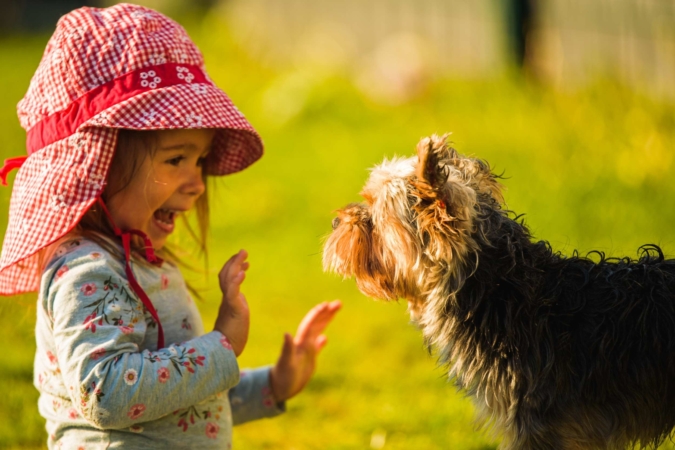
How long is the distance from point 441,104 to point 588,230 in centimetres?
353

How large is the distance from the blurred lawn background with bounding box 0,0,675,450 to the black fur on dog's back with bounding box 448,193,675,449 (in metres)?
0.29

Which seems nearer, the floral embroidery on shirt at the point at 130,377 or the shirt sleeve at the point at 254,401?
the floral embroidery on shirt at the point at 130,377

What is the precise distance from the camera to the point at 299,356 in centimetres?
390

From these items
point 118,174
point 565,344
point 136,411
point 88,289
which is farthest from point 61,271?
point 565,344

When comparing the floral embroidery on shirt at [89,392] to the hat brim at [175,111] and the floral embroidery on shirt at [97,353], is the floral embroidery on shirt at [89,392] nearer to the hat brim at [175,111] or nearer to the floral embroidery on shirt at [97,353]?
the floral embroidery on shirt at [97,353]

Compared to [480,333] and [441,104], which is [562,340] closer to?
[480,333]

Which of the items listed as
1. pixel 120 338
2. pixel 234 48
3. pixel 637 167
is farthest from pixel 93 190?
pixel 234 48

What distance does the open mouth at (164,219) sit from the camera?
345 centimetres

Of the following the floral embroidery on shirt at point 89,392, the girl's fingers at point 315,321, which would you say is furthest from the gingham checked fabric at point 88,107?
the girl's fingers at point 315,321

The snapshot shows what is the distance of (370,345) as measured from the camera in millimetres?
5516

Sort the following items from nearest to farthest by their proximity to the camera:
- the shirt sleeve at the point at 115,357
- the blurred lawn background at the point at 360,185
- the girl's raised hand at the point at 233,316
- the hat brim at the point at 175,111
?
the shirt sleeve at the point at 115,357 → the hat brim at the point at 175,111 → the girl's raised hand at the point at 233,316 → the blurred lawn background at the point at 360,185

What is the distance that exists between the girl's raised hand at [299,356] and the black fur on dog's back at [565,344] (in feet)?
3.73

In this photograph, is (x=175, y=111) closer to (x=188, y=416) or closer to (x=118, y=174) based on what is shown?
(x=118, y=174)

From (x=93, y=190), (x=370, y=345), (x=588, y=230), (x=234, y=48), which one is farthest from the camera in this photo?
(x=234, y=48)
